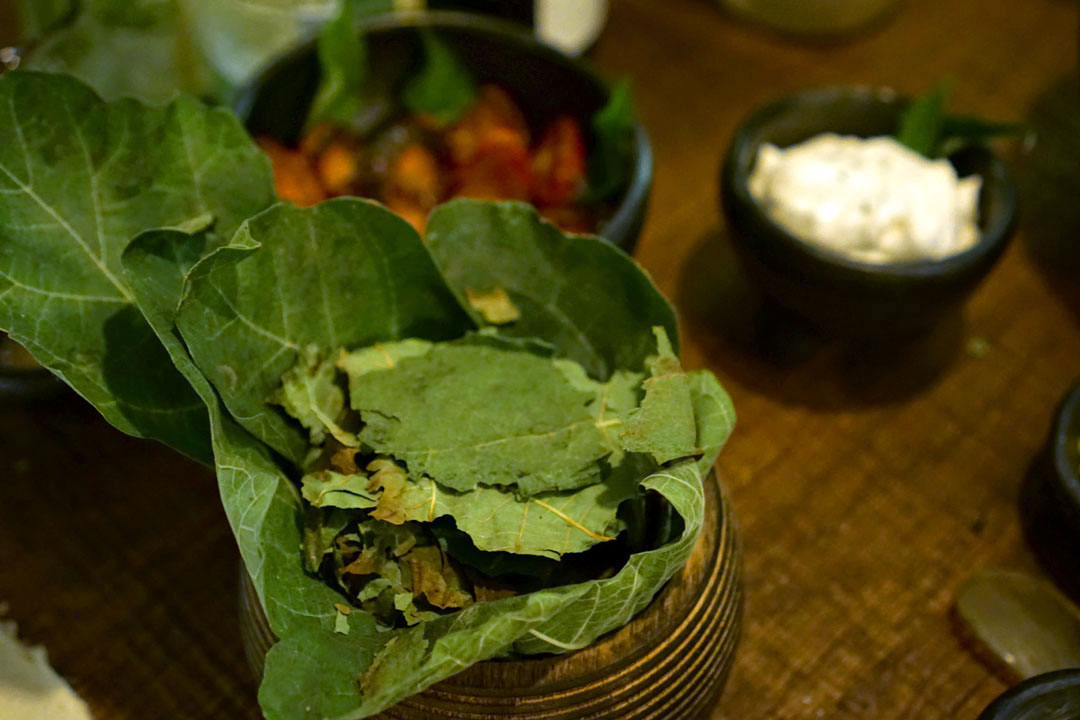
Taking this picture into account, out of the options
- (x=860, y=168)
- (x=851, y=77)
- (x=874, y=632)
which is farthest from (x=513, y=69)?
(x=874, y=632)

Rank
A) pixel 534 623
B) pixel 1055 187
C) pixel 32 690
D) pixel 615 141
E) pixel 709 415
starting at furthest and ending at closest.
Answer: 1. pixel 1055 187
2. pixel 615 141
3. pixel 32 690
4. pixel 709 415
5. pixel 534 623

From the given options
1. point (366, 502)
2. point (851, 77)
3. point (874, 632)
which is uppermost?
point (366, 502)

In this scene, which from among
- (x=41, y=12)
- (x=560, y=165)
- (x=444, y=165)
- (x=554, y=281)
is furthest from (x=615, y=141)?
(x=41, y=12)

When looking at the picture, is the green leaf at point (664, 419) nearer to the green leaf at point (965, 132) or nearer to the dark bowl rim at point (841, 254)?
the dark bowl rim at point (841, 254)

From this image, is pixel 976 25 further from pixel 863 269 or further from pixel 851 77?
pixel 863 269

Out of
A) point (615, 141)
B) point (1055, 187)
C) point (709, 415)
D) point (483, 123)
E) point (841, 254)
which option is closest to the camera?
point (709, 415)

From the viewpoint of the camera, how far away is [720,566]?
52 cm

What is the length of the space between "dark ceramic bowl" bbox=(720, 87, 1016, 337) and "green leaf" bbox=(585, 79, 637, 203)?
91mm

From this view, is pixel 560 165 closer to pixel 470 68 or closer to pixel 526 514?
pixel 470 68

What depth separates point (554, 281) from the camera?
579mm

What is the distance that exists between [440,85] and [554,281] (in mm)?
460

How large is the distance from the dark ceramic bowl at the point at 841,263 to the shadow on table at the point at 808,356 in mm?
52

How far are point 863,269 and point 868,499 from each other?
206mm

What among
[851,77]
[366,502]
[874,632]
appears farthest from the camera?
[851,77]
